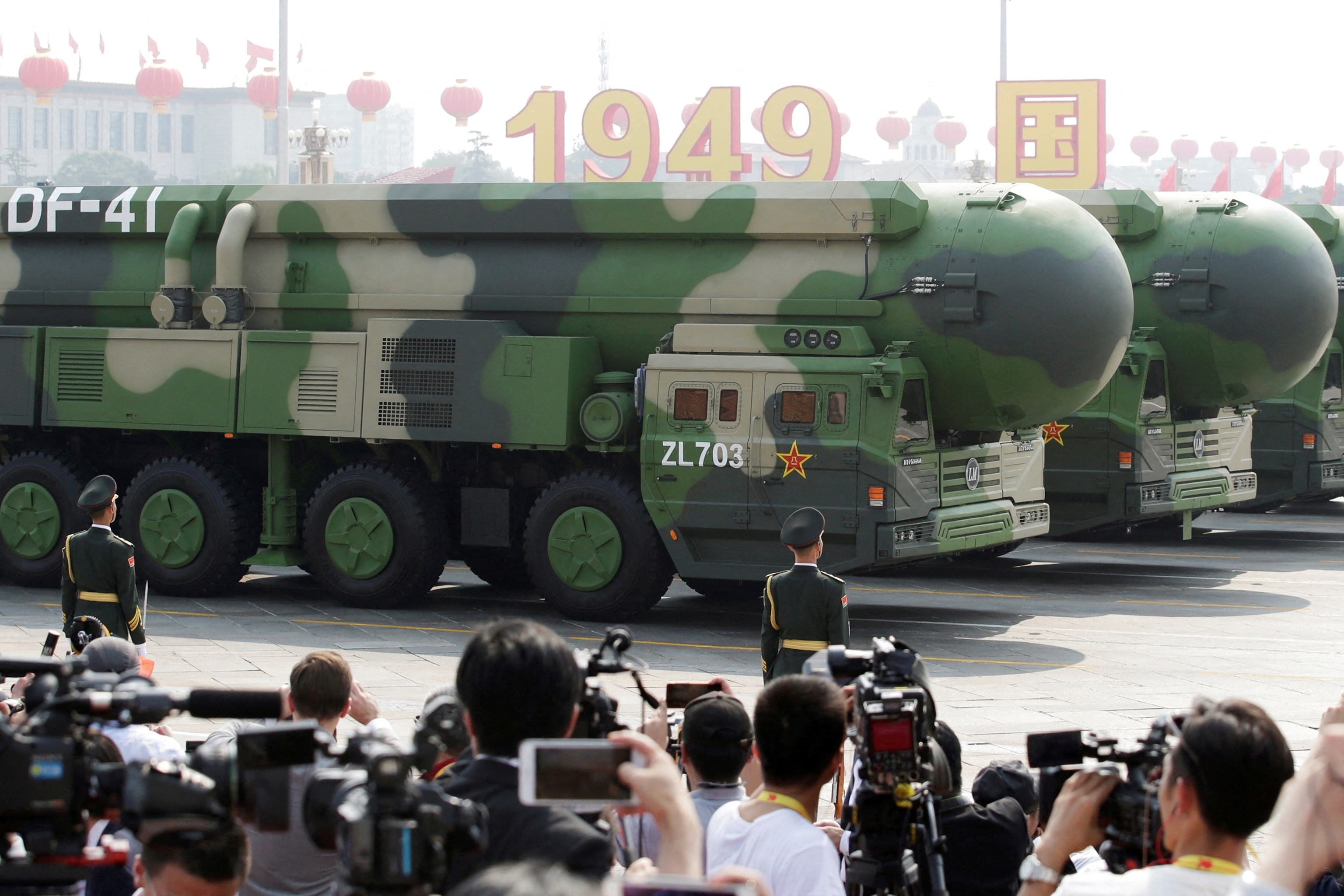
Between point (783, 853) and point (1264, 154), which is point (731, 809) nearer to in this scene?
point (783, 853)

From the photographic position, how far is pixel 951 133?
107m

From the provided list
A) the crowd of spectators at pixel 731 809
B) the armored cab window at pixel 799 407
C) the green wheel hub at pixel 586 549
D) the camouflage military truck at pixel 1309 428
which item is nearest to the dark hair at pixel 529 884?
the crowd of spectators at pixel 731 809

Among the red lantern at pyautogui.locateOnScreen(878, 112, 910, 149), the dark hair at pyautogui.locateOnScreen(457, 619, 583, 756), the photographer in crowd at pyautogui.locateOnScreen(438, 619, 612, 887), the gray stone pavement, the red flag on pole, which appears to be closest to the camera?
the photographer in crowd at pyautogui.locateOnScreen(438, 619, 612, 887)

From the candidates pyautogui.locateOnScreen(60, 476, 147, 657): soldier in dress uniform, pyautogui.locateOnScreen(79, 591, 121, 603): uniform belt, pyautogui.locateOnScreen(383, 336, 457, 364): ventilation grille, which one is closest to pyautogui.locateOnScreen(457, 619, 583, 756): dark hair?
pyautogui.locateOnScreen(60, 476, 147, 657): soldier in dress uniform

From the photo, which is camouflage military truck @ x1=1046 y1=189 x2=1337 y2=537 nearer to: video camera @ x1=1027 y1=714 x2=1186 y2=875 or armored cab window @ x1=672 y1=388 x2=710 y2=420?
armored cab window @ x1=672 y1=388 x2=710 y2=420

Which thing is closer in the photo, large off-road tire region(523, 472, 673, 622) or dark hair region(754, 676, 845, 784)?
dark hair region(754, 676, 845, 784)

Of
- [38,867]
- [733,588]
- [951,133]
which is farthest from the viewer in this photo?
[951,133]

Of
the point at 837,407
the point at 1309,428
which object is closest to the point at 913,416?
the point at 837,407

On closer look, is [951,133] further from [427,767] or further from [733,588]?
[427,767]

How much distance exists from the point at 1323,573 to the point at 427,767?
17249mm

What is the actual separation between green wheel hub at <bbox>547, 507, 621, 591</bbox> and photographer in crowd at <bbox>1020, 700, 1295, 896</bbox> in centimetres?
1080

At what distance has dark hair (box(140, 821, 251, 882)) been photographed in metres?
3.95

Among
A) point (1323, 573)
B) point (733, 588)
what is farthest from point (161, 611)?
point (1323, 573)

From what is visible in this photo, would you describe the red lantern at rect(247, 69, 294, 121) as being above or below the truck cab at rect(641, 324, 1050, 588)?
above
